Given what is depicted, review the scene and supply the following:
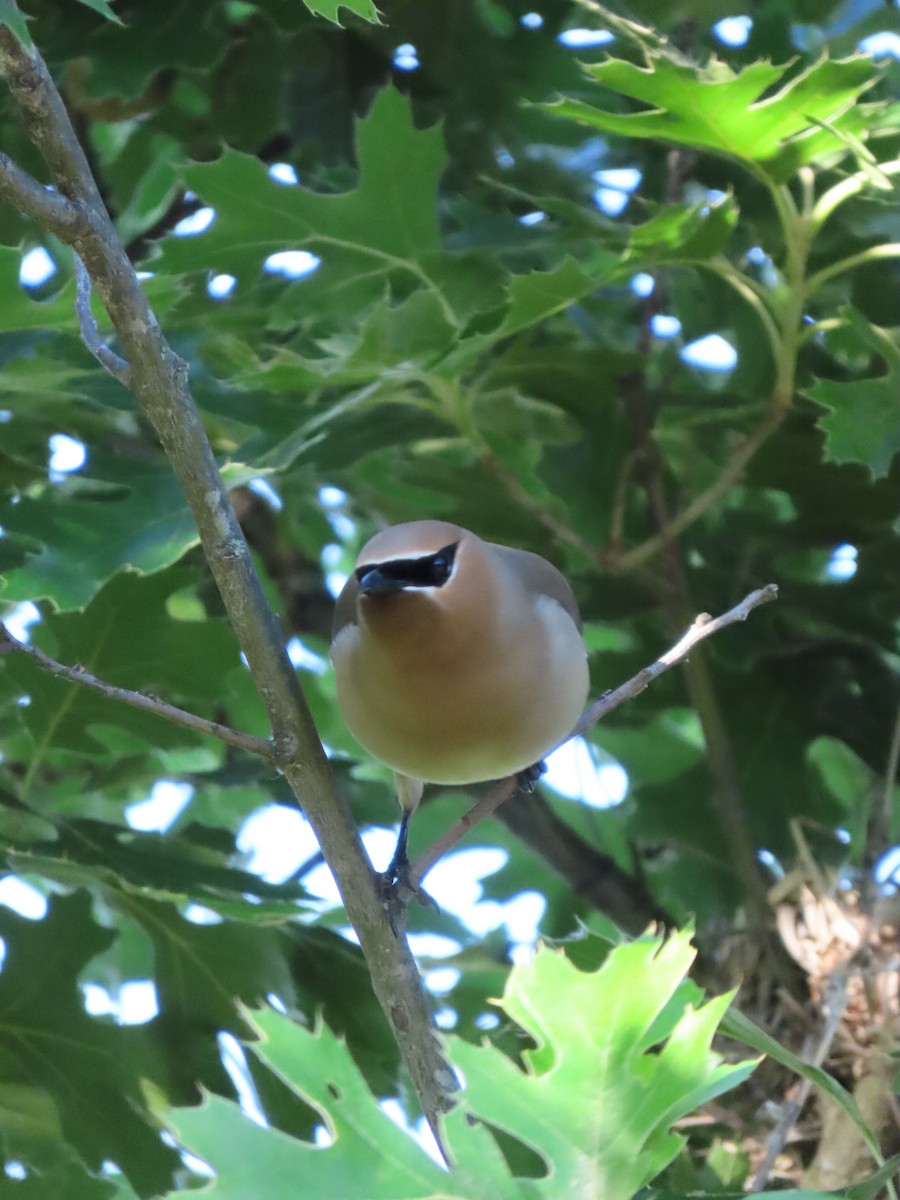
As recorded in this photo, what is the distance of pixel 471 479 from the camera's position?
3.35 m

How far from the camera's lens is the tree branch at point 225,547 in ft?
5.44

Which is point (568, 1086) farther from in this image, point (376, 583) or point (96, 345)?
point (96, 345)

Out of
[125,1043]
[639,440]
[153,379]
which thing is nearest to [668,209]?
[639,440]

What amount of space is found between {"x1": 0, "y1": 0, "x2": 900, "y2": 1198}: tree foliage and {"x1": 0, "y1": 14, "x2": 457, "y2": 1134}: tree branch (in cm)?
19

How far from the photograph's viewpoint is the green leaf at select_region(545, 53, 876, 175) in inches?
94.1

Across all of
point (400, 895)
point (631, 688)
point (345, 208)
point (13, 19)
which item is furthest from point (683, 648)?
point (345, 208)

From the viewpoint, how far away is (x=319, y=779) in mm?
1874

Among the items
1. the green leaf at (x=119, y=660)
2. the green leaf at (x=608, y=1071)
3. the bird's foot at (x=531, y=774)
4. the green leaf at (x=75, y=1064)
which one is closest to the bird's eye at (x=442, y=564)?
the bird's foot at (x=531, y=774)

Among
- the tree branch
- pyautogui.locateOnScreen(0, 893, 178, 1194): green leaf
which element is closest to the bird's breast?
→ the tree branch

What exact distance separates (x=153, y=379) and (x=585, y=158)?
220cm

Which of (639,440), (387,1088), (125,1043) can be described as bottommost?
(387,1088)

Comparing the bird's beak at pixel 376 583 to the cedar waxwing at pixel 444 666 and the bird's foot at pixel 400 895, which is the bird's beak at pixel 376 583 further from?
the bird's foot at pixel 400 895

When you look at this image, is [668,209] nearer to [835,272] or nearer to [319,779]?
[835,272]

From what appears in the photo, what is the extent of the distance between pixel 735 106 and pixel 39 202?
1.28 metres
